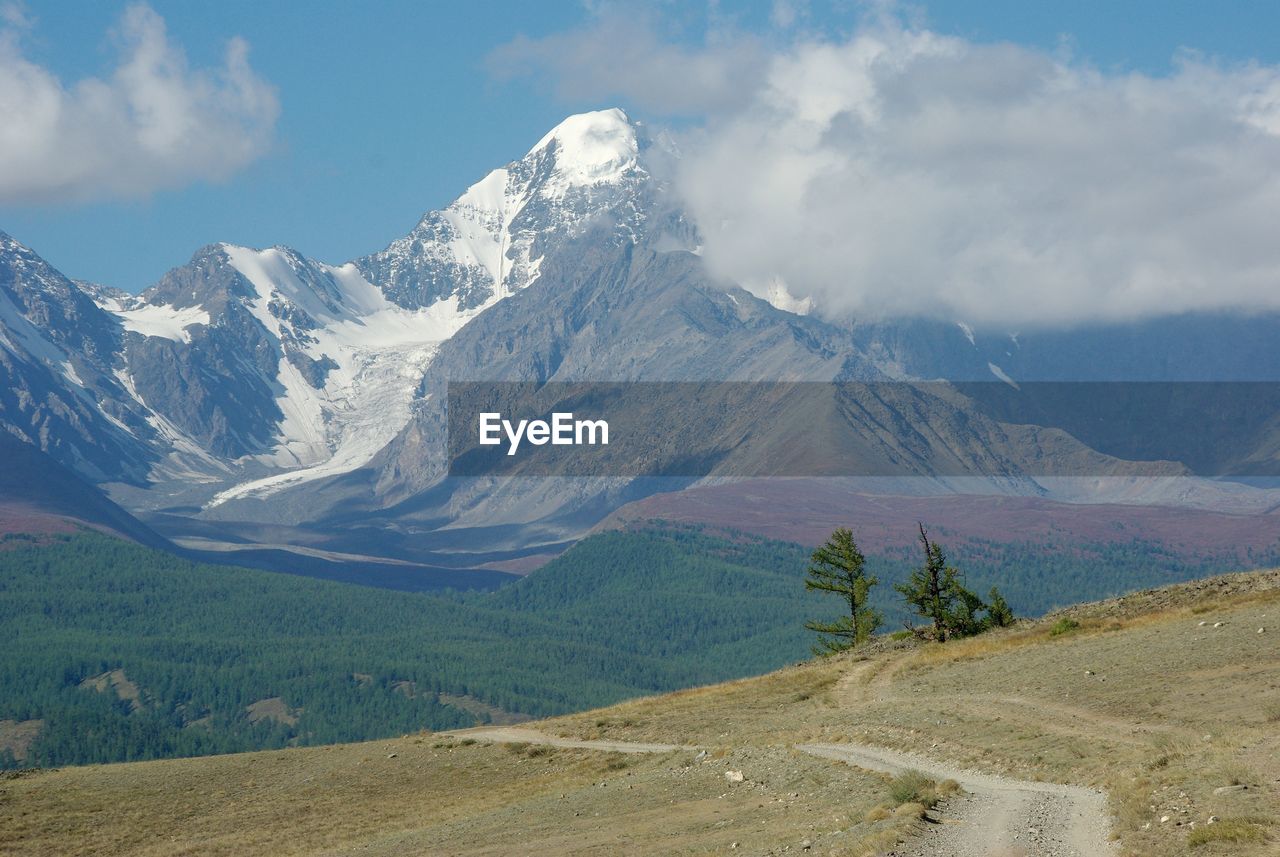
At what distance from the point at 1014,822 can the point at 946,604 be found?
5241 cm

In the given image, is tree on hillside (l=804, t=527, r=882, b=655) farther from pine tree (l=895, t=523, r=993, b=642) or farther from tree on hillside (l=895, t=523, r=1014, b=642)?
tree on hillside (l=895, t=523, r=1014, b=642)

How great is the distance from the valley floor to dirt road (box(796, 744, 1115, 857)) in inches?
6.6

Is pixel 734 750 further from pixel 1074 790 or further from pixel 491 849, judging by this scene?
pixel 1074 790

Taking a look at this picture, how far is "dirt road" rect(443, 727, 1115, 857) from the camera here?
118ft

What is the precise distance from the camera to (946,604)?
90.3 metres

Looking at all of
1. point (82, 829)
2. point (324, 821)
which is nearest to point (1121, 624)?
point (324, 821)

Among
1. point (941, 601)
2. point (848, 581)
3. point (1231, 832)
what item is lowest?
point (1231, 832)

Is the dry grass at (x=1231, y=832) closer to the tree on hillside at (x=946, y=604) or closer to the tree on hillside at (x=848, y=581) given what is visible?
the tree on hillside at (x=946, y=604)

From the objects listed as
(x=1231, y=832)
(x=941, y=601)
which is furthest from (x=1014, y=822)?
(x=941, y=601)

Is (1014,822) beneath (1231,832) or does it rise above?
beneath

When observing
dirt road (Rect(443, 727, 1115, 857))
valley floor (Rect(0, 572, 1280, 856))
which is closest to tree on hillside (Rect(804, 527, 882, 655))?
valley floor (Rect(0, 572, 1280, 856))

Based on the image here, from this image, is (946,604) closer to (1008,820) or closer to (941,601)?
(941,601)

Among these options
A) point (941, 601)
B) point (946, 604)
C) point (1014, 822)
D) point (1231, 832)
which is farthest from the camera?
point (946, 604)

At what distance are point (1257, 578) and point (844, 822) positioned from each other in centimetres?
4302
